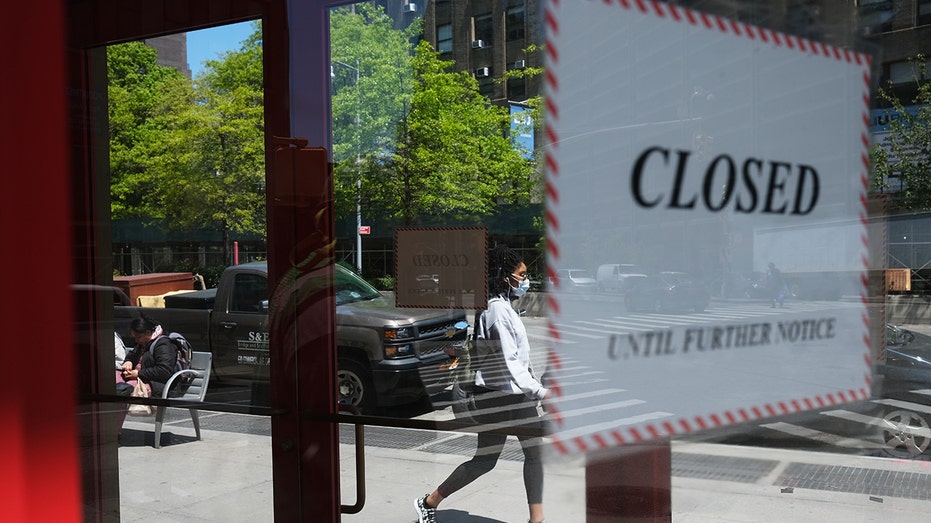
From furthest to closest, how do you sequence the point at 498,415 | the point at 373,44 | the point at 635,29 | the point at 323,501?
the point at 323,501
the point at 373,44
the point at 498,415
the point at 635,29

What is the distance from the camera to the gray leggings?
185 cm

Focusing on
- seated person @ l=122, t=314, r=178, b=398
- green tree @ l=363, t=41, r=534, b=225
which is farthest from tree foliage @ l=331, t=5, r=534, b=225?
seated person @ l=122, t=314, r=178, b=398

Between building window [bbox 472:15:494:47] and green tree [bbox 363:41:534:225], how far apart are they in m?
0.10

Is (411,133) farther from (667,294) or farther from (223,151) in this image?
(667,294)

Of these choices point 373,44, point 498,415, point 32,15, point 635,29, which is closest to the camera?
point 32,15

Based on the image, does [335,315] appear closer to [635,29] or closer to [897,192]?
[635,29]

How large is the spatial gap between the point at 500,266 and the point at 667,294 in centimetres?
45

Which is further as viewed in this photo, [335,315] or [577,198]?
[335,315]

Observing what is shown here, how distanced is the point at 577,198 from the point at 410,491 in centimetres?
104

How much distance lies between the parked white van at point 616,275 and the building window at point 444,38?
764 millimetres

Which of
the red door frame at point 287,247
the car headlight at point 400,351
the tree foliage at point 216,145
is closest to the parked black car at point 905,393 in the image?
the car headlight at point 400,351

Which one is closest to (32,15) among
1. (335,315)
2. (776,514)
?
(335,315)

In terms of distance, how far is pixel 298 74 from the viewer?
7.36 ft

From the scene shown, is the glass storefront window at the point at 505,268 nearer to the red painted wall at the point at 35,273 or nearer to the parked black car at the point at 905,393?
the parked black car at the point at 905,393
